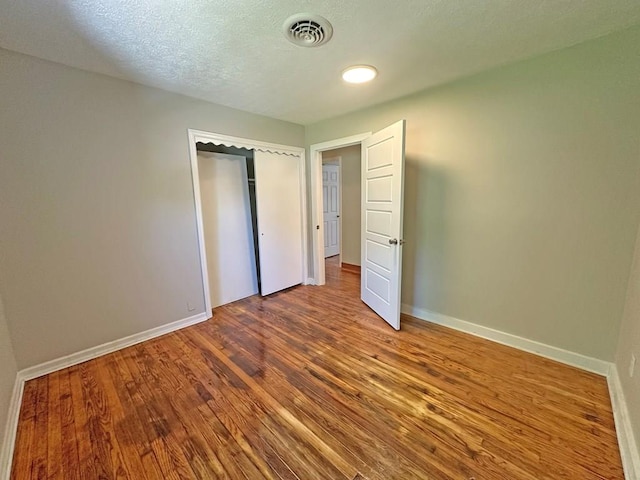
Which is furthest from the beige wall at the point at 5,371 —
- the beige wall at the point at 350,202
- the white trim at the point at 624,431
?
the beige wall at the point at 350,202

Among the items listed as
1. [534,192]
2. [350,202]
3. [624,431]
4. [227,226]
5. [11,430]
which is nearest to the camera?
[624,431]

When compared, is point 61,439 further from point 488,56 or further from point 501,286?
point 488,56

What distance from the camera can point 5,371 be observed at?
166 cm

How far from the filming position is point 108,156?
220 centimetres

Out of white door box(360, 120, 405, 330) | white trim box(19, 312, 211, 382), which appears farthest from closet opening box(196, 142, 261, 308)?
white door box(360, 120, 405, 330)

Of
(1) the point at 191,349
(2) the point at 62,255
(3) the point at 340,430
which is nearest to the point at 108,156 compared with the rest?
(2) the point at 62,255

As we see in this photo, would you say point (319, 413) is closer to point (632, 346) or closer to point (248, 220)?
point (632, 346)

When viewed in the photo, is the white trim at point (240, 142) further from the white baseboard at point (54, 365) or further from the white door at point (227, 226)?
the white baseboard at point (54, 365)

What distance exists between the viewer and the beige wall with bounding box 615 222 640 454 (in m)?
1.34

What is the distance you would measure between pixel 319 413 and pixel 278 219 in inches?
99.4

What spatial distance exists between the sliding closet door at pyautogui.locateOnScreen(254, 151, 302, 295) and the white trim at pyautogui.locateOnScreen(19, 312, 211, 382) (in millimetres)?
1097

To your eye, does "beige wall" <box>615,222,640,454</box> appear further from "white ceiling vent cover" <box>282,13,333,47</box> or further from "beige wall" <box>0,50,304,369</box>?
"beige wall" <box>0,50,304,369</box>

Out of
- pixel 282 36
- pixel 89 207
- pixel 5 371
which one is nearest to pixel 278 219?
pixel 89 207

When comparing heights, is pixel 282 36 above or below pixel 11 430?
above
